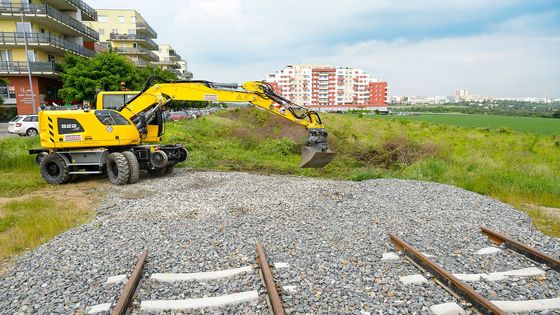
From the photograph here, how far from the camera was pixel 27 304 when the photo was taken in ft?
14.4

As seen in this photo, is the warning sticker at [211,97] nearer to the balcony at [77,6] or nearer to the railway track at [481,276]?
the railway track at [481,276]

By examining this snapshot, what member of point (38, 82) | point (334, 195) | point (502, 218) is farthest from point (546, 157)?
point (38, 82)

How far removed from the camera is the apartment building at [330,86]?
129500mm

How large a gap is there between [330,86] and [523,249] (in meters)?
131

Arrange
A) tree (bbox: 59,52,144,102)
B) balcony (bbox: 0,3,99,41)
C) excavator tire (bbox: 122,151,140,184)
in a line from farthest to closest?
balcony (bbox: 0,3,99,41), tree (bbox: 59,52,144,102), excavator tire (bbox: 122,151,140,184)

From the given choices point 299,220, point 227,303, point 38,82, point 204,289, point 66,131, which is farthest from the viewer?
point 38,82

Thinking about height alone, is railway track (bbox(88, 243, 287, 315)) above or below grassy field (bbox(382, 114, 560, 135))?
above

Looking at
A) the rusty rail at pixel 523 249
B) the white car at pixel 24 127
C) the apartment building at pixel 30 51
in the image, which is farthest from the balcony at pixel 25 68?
the rusty rail at pixel 523 249

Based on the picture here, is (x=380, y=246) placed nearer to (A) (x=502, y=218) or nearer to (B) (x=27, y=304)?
(A) (x=502, y=218)

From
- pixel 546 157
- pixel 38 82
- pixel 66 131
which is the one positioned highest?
pixel 38 82

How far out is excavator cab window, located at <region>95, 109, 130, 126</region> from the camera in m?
11.4

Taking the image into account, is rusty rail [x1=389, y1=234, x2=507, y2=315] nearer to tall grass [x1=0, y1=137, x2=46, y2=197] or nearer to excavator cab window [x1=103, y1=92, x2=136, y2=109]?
excavator cab window [x1=103, y1=92, x2=136, y2=109]

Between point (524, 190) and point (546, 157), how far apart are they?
11056mm

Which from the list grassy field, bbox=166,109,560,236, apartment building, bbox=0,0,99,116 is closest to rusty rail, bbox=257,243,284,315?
grassy field, bbox=166,109,560,236
